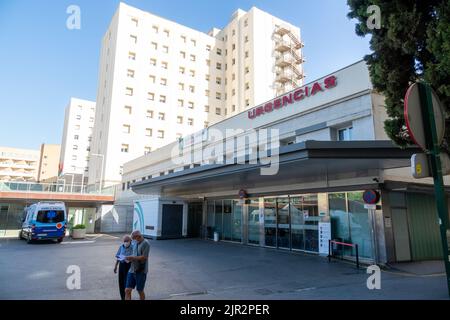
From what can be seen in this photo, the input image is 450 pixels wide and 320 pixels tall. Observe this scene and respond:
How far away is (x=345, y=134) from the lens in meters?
14.0

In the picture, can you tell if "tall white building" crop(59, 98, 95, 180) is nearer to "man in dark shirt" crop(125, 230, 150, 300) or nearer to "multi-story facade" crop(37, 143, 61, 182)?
"multi-story facade" crop(37, 143, 61, 182)

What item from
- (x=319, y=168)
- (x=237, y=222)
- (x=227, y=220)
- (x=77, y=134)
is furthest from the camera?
(x=77, y=134)

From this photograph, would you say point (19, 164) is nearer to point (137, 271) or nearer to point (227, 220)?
point (227, 220)

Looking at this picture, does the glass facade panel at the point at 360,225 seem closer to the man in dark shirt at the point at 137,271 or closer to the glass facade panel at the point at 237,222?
the glass facade panel at the point at 237,222

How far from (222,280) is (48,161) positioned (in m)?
99.2

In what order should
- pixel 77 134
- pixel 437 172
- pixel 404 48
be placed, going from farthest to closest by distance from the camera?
1. pixel 77 134
2. pixel 404 48
3. pixel 437 172

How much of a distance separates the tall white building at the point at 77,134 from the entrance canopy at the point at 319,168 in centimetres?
6014

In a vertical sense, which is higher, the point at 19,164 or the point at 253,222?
the point at 19,164

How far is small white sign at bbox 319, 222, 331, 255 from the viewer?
13.3 metres

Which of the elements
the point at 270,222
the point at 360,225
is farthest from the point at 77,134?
the point at 360,225

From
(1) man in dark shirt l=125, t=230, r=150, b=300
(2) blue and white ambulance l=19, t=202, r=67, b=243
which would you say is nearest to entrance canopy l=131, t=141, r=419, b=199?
(1) man in dark shirt l=125, t=230, r=150, b=300

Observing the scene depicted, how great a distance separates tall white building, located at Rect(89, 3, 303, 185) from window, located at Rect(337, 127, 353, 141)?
2867 cm
